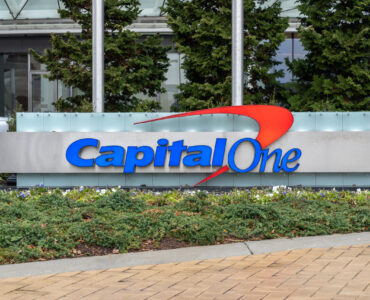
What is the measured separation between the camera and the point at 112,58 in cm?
2111

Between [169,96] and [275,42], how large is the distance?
27.1ft

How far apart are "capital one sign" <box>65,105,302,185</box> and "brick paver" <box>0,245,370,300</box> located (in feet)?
19.1

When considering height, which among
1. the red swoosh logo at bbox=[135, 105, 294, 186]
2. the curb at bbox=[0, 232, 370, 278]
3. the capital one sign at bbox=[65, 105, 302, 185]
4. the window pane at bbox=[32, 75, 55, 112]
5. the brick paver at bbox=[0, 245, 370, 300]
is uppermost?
the window pane at bbox=[32, 75, 55, 112]

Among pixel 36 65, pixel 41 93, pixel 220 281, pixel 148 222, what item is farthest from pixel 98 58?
pixel 36 65

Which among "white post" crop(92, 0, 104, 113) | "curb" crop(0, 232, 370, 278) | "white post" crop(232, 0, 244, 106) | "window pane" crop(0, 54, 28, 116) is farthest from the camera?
"window pane" crop(0, 54, 28, 116)

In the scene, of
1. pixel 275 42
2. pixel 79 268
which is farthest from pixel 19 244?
pixel 275 42

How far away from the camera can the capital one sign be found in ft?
41.0

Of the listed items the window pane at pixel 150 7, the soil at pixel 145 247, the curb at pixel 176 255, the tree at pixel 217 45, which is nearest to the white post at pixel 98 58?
the tree at pixel 217 45

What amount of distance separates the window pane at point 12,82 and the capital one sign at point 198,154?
17.9 meters

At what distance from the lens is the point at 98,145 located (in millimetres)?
12508

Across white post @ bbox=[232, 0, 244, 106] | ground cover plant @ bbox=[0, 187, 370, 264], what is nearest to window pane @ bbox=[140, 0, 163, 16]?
white post @ bbox=[232, 0, 244, 106]

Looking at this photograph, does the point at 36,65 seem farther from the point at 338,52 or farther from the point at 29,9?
the point at 338,52

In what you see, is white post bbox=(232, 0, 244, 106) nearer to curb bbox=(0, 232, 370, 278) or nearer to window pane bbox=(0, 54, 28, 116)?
curb bbox=(0, 232, 370, 278)

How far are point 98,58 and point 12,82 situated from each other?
52.6 feet
